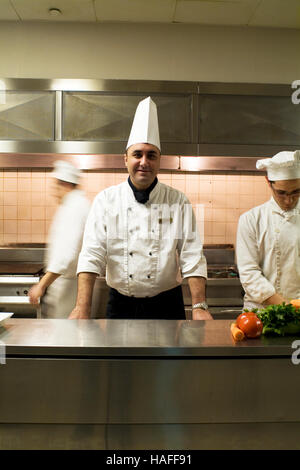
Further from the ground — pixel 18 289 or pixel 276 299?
pixel 276 299

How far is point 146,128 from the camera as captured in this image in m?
1.84

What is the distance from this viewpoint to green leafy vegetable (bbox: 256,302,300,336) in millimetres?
1280

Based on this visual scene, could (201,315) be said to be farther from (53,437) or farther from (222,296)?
(222,296)

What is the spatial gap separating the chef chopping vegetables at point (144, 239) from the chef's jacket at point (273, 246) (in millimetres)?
240

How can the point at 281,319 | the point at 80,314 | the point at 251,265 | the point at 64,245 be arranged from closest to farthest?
the point at 281,319 → the point at 80,314 → the point at 251,265 → the point at 64,245

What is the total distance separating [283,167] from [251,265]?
1.60 feet

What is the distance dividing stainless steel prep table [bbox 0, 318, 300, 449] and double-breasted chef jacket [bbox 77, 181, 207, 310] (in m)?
0.65

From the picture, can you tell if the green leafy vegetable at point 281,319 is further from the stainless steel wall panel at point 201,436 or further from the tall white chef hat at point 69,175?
the tall white chef hat at point 69,175

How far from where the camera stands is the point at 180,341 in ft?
3.94

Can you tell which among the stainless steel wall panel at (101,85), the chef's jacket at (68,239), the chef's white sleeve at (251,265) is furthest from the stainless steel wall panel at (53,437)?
the stainless steel wall panel at (101,85)

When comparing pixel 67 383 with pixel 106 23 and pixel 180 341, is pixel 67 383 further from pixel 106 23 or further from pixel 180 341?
pixel 106 23

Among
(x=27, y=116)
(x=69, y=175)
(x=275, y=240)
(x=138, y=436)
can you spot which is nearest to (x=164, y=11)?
(x=27, y=116)

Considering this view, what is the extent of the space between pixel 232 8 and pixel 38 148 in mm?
1653

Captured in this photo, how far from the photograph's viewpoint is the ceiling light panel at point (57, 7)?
249 centimetres
